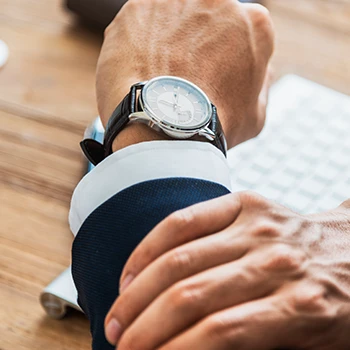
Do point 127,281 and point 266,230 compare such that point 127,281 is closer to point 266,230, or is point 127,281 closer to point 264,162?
point 266,230

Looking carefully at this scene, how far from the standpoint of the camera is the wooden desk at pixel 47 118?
0.67m

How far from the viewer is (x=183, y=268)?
0.45 m

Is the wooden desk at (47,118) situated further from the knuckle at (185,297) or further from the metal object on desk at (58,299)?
the knuckle at (185,297)

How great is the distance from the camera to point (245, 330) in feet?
1.39

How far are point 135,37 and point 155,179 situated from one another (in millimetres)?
253

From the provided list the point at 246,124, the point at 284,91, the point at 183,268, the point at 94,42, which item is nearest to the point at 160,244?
the point at 183,268

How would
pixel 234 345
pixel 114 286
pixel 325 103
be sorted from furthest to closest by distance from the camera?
pixel 325 103 < pixel 114 286 < pixel 234 345

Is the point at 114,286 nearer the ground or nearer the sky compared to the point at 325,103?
nearer the sky

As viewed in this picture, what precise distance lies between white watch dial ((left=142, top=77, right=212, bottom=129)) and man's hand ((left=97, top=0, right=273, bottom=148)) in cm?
6

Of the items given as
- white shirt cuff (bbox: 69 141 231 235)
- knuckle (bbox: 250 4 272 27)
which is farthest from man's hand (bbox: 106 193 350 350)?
knuckle (bbox: 250 4 272 27)

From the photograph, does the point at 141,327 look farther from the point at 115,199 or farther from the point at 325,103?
the point at 325,103

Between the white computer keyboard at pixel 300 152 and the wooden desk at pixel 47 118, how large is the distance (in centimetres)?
11

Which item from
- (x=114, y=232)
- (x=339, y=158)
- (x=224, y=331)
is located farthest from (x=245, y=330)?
(x=339, y=158)

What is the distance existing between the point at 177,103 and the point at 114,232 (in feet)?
0.54
